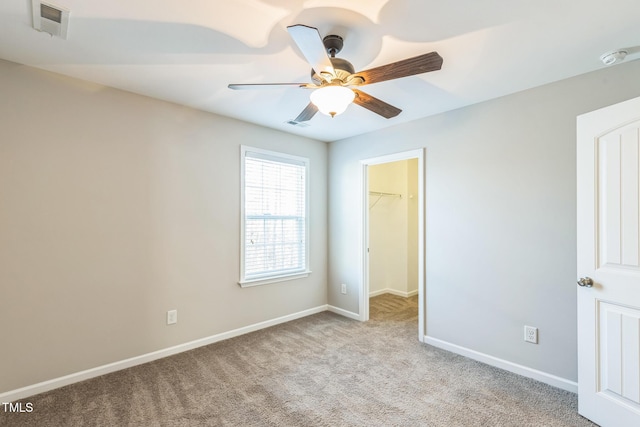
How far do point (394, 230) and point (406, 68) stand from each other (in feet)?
13.3

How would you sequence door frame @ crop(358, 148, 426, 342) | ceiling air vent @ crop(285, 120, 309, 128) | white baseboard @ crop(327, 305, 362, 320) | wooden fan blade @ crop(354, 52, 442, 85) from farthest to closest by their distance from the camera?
white baseboard @ crop(327, 305, 362, 320) → ceiling air vent @ crop(285, 120, 309, 128) → door frame @ crop(358, 148, 426, 342) → wooden fan blade @ crop(354, 52, 442, 85)

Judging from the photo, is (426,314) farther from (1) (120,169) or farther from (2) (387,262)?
(1) (120,169)

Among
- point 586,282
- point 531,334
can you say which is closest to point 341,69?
point 586,282

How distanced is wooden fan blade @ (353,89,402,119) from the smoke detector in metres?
1.39

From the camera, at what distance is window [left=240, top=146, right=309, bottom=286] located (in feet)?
11.9

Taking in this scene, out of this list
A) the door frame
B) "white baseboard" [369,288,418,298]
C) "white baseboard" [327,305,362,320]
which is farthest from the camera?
"white baseboard" [369,288,418,298]

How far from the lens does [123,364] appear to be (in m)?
2.72

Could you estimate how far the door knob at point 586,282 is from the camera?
2.05 meters

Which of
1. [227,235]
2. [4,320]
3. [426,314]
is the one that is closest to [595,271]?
[426,314]

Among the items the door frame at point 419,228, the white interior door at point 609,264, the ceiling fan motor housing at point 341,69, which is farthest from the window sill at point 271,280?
the white interior door at point 609,264

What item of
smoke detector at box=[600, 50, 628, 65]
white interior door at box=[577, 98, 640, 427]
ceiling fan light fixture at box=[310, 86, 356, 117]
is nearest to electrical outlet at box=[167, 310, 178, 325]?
ceiling fan light fixture at box=[310, 86, 356, 117]

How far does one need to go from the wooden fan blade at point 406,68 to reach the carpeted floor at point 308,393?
220 cm

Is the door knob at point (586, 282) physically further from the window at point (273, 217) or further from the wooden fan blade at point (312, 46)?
the window at point (273, 217)

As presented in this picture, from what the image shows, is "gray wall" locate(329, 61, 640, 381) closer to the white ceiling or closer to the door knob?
the white ceiling
